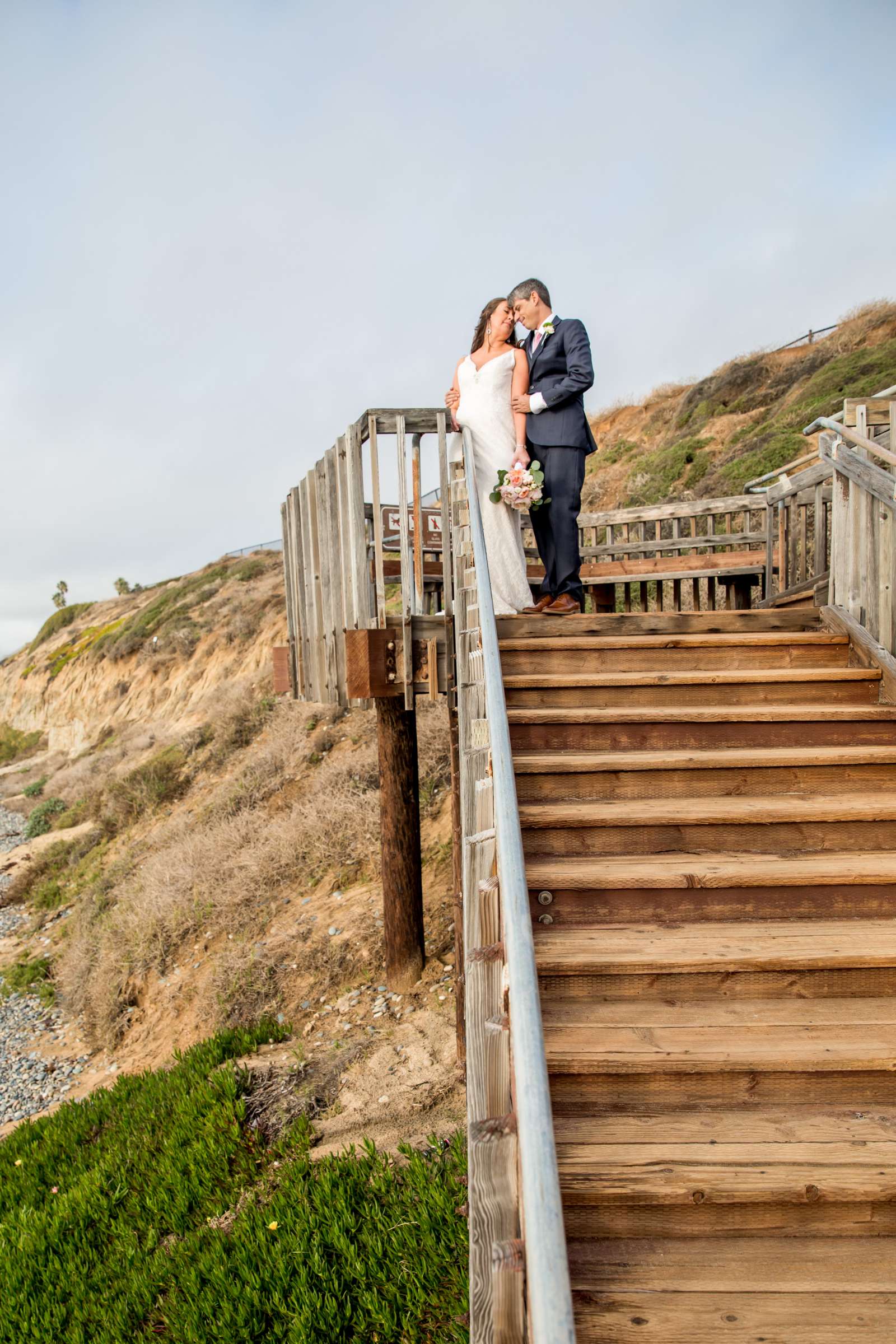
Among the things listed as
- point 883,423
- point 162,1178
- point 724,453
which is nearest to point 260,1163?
point 162,1178

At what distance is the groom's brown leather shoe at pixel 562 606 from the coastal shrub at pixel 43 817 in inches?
659

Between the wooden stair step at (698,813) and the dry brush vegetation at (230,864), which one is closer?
the wooden stair step at (698,813)

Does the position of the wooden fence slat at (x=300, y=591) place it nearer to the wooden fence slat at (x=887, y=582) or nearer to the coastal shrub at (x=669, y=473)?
the wooden fence slat at (x=887, y=582)

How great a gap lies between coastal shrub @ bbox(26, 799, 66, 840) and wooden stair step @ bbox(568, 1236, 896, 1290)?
1899 cm

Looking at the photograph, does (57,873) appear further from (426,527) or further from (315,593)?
(315,593)

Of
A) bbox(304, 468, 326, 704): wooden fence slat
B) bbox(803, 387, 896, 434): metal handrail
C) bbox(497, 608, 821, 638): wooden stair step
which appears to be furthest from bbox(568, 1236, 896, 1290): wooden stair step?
bbox(304, 468, 326, 704): wooden fence slat

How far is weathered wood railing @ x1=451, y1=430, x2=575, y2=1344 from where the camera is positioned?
1.17 meters

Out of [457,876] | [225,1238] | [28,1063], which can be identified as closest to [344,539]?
[457,876]

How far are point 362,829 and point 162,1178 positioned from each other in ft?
15.9

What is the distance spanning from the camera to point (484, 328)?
527 cm

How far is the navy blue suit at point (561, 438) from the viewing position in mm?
4961

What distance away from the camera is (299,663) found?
23.4 feet

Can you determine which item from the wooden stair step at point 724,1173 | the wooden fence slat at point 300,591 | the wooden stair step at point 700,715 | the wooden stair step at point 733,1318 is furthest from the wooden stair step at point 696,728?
the wooden fence slat at point 300,591

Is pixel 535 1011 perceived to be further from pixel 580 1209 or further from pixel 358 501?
pixel 358 501
